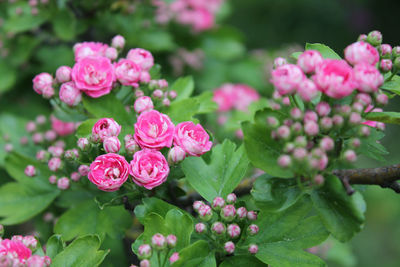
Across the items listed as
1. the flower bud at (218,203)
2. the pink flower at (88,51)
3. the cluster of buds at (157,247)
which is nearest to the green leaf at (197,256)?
the cluster of buds at (157,247)

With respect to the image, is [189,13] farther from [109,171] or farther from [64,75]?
[109,171]

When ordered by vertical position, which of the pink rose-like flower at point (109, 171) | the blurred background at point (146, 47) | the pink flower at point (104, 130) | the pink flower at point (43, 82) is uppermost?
the pink flower at point (104, 130)

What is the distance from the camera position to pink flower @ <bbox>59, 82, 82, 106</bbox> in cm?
159

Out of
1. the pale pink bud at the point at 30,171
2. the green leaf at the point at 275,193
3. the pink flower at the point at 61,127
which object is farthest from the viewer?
the pink flower at the point at 61,127

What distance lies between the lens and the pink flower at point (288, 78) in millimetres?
1250

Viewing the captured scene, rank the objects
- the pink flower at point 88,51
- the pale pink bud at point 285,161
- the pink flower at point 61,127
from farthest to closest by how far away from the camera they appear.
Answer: the pink flower at point 61,127 < the pink flower at point 88,51 < the pale pink bud at point 285,161

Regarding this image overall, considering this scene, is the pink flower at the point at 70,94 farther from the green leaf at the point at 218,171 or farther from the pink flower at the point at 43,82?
the green leaf at the point at 218,171

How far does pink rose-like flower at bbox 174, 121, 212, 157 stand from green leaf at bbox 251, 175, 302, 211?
0.78 ft

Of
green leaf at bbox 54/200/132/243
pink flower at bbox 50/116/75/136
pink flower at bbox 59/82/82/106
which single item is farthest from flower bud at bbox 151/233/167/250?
pink flower at bbox 50/116/75/136

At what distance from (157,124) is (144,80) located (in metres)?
0.28

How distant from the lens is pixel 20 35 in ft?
9.11

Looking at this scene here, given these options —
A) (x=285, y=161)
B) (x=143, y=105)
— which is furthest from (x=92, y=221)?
(x=285, y=161)

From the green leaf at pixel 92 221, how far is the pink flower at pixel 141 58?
1.93ft

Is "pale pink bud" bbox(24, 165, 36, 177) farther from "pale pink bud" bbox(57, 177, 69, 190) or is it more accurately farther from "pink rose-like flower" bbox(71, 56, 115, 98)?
"pink rose-like flower" bbox(71, 56, 115, 98)
